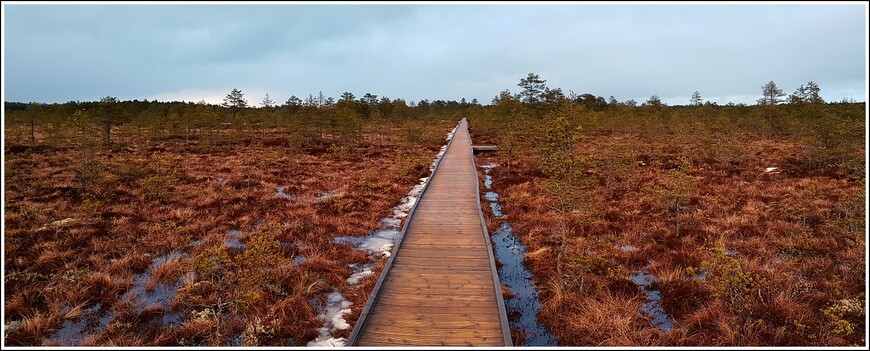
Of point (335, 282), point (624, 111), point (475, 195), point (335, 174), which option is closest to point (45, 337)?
point (335, 282)

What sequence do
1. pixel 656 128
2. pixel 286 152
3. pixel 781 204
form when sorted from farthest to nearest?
1. pixel 656 128
2. pixel 286 152
3. pixel 781 204

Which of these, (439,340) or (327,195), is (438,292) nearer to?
(439,340)

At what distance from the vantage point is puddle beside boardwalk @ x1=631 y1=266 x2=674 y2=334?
6.53m

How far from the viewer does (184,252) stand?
31.2 feet

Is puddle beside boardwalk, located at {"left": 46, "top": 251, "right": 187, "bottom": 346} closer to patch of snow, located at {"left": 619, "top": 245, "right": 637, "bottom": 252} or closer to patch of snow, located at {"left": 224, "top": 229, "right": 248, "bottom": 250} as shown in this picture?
patch of snow, located at {"left": 224, "top": 229, "right": 248, "bottom": 250}

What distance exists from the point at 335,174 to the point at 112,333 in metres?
14.5

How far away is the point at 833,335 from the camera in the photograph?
19.0 feet

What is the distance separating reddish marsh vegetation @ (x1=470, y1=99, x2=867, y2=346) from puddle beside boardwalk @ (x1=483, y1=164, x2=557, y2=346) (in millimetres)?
194

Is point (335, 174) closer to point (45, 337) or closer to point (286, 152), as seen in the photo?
point (286, 152)

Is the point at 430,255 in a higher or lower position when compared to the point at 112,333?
higher

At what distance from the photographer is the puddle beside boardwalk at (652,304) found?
6.53m

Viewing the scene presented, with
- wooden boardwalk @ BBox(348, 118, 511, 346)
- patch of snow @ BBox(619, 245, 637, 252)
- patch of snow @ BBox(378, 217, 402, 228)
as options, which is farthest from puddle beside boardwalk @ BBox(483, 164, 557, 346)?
patch of snow @ BBox(378, 217, 402, 228)

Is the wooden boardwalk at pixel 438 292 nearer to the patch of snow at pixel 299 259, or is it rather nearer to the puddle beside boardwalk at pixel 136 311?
the patch of snow at pixel 299 259

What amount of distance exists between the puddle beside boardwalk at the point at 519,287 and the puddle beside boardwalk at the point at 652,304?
181 centimetres
